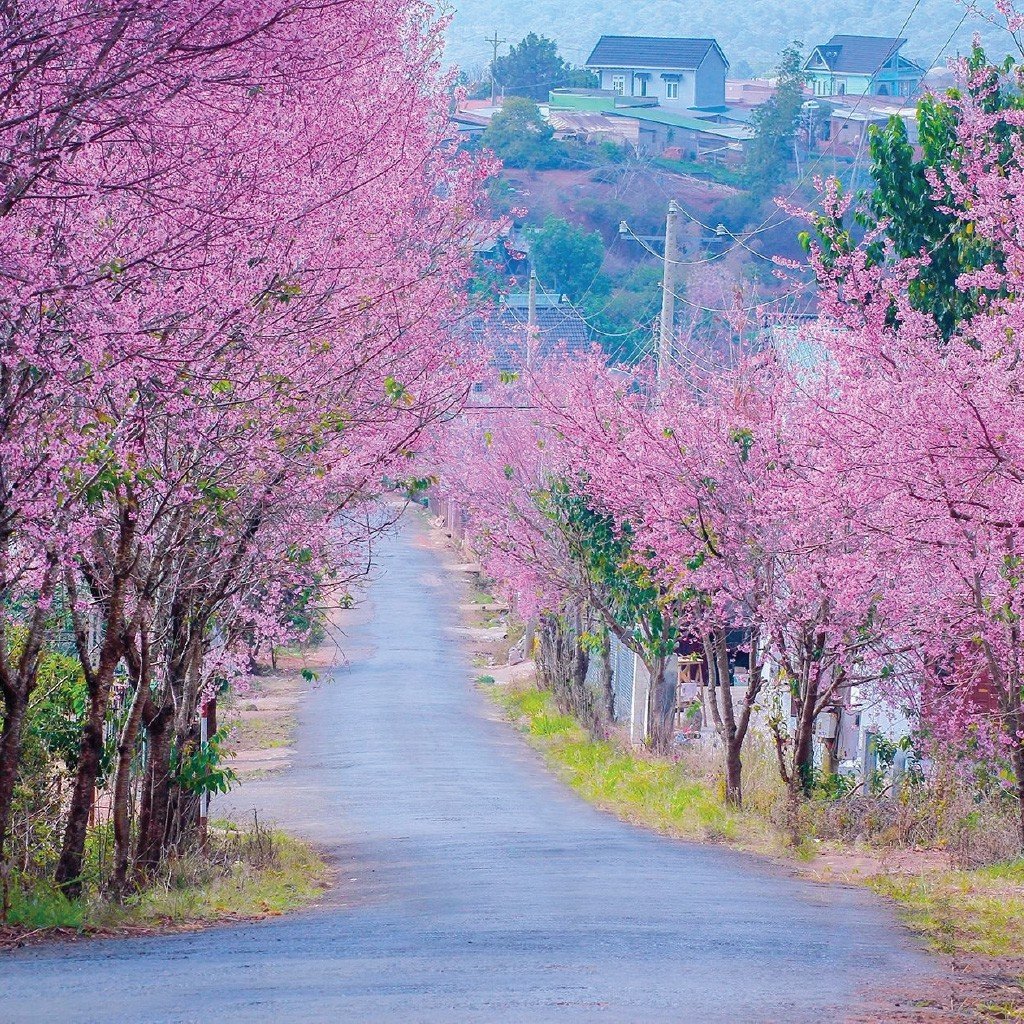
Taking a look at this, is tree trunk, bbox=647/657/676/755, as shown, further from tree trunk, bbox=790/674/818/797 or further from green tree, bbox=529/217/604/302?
green tree, bbox=529/217/604/302

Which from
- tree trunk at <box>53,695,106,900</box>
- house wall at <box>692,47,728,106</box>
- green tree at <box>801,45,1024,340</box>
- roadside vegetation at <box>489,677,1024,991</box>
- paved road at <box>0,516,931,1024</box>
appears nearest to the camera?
paved road at <box>0,516,931,1024</box>

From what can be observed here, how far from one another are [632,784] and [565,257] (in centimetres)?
3341

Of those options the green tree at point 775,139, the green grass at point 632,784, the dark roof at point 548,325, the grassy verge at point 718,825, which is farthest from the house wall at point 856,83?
the green grass at point 632,784

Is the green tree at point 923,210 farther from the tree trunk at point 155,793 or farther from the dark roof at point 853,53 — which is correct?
the dark roof at point 853,53

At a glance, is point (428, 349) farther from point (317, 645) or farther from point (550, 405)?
point (317, 645)

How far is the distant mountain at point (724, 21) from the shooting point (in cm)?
14025

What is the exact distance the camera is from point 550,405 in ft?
61.0

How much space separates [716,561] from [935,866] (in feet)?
12.9

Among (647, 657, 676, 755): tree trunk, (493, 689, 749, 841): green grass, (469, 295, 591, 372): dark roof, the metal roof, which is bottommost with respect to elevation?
(493, 689, 749, 841): green grass

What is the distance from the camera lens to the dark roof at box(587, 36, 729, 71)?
8694 centimetres

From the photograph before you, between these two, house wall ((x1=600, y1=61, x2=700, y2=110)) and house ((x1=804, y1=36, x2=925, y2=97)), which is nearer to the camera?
house ((x1=804, y1=36, x2=925, y2=97))

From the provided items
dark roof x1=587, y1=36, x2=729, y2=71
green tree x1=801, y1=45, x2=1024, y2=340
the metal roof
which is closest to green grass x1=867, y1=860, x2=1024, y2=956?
green tree x1=801, y1=45, x2=1024, y2=340

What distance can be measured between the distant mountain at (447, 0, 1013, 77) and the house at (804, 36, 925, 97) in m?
41.9

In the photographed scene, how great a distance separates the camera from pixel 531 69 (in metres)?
77.8
